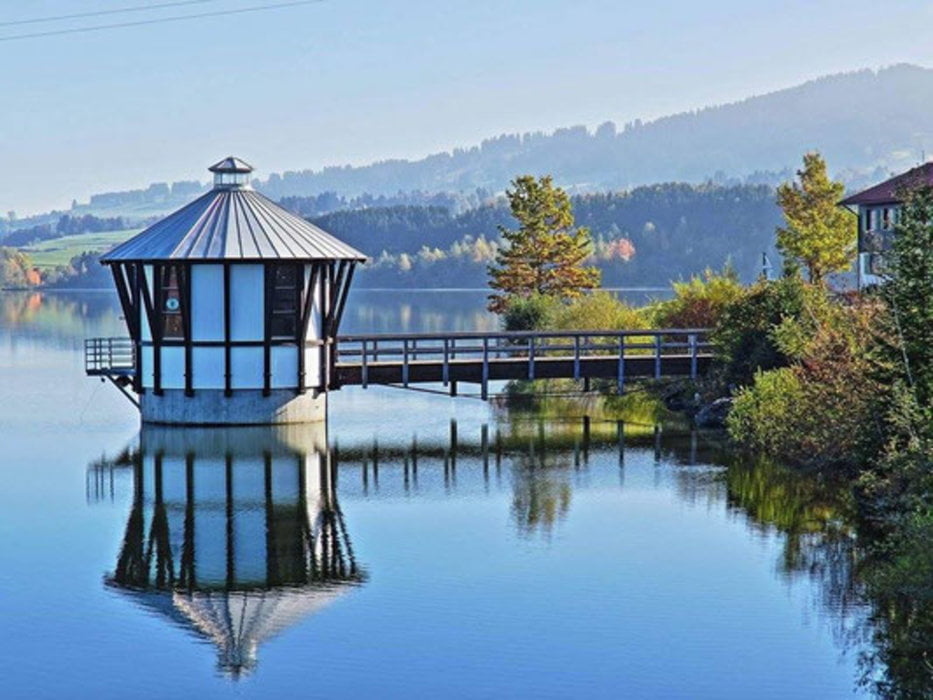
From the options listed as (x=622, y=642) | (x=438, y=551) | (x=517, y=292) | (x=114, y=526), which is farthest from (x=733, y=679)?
(x=517, y=292)

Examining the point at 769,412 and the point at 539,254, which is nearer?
the point at 769,412

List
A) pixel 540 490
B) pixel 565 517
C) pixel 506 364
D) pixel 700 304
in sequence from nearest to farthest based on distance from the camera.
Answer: pixel 565 517 < pixel 540 490 < pixel 506 364 < pixel 700 304

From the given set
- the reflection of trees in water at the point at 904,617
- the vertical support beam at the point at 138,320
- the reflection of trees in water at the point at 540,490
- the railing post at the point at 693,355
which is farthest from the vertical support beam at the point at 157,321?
the reflection of trees in water at the point at 904,617

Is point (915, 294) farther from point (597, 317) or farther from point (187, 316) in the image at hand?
point (597, 317)

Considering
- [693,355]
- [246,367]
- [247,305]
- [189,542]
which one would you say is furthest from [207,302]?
[693,355]

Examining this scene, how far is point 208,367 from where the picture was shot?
126ft

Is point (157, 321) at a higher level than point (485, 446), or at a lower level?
higher

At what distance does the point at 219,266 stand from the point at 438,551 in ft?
50.1

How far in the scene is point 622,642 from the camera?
19.5 m

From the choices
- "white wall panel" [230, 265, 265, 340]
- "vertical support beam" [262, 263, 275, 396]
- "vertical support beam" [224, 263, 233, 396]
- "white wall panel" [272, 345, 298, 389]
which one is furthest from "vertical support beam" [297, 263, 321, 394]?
"vertical support beam" [224, 263, 233, 396]

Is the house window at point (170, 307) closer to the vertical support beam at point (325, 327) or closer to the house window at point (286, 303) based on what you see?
the house window at point (286, 303)

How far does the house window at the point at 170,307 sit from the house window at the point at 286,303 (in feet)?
7.47

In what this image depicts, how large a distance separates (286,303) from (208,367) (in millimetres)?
2460

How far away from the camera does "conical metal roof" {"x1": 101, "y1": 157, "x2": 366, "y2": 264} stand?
37.9m
